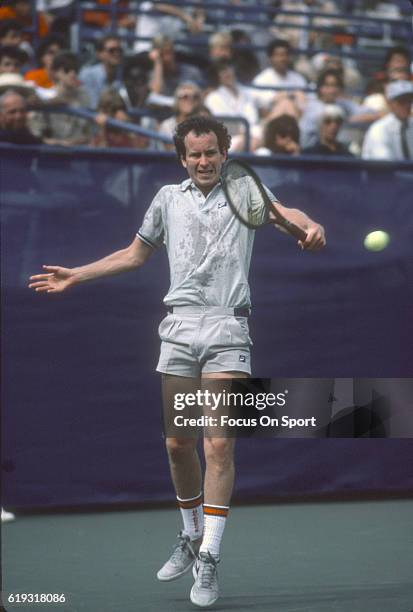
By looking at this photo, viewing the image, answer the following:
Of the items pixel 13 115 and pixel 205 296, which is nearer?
pixel 205 296

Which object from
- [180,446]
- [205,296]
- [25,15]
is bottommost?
[180,446]

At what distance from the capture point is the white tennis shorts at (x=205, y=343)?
157 inches

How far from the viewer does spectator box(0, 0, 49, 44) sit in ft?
32.7

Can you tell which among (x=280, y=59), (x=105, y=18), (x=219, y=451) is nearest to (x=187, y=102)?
(x=280, y=59)

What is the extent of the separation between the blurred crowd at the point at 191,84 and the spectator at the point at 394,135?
10 mm

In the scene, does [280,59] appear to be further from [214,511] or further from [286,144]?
[214,511]

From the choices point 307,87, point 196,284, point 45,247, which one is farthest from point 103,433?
point 307,87

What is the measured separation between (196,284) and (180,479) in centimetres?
81

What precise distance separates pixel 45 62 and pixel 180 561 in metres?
6.25

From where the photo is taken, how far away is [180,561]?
415 cm

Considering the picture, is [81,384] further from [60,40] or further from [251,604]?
[60,40]

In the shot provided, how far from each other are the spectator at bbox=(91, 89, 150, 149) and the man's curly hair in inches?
130

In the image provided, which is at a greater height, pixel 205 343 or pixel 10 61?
pixel 10 61

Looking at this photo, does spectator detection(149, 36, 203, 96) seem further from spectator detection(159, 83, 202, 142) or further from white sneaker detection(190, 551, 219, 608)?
white sneaker detection(190, 551, 219, 608)
